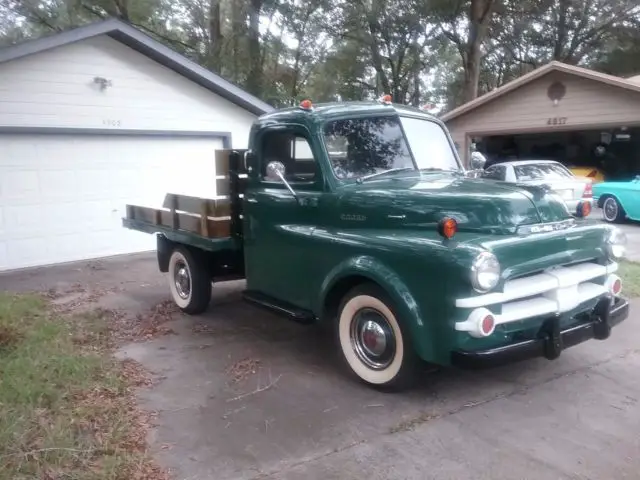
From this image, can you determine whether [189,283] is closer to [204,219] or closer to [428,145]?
[204,219]

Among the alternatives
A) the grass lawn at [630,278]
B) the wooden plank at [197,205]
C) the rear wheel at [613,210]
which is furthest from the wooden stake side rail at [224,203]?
the rear wheel at [613,210]

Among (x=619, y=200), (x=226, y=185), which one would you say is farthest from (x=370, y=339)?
(x=619, y=200)

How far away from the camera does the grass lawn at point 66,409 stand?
3.43 metres

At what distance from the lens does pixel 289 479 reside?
3404mm

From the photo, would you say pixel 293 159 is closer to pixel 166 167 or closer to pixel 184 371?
pixel 184 371

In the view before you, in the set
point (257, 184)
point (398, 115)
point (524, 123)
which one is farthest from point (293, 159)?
point (524, 123)

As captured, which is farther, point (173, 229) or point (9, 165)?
point (9, 165)

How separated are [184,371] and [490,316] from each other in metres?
2.75

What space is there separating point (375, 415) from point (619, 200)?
41.0 feet

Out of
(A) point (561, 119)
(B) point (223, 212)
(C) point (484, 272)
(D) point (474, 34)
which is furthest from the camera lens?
(D) point (474, 34)

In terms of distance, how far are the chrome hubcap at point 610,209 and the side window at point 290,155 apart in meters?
11.7

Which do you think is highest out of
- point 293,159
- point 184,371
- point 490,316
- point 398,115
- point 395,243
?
point 398,115

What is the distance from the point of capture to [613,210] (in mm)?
14648

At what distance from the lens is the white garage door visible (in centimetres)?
997
